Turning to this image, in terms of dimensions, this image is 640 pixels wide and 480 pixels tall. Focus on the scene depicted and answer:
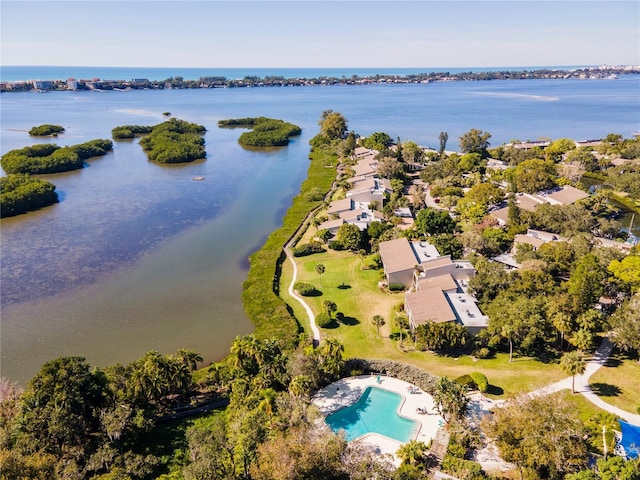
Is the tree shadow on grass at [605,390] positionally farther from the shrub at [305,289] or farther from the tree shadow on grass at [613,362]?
the shrub at [305,289]


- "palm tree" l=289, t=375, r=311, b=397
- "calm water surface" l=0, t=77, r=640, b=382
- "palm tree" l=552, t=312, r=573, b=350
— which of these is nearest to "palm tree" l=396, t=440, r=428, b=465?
"palm tree" l=289, t=375, r=311, b=397

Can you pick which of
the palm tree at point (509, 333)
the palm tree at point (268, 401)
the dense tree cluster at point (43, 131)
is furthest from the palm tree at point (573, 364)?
the dense tree cluster at point (43, 131)

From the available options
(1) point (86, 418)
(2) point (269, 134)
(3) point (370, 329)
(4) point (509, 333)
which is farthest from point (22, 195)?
(4) point (509, 333)

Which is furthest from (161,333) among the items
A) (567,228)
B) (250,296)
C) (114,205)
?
(567,228)

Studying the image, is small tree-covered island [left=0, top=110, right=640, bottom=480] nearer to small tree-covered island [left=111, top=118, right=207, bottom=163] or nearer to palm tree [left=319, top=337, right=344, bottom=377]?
palm tree [left=319, top=337, right=344, bottom=377]

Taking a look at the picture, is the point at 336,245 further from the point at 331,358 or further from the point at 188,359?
the point at 188,359

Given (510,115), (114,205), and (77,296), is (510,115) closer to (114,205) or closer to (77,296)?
(114,205)
